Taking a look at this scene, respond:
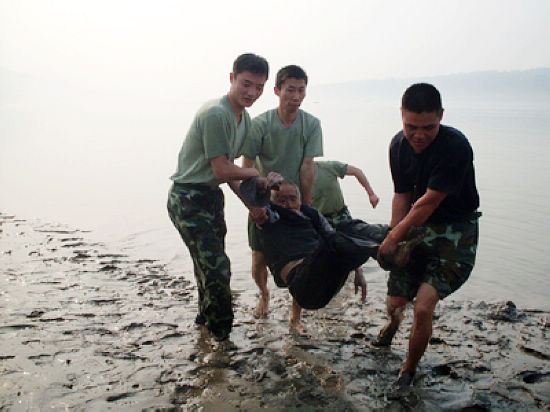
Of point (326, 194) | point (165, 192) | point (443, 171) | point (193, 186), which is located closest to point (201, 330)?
point (193, 186)

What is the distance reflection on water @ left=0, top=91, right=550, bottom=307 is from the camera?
664 centimetres

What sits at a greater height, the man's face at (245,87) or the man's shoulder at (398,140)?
the man's face at (245,87)

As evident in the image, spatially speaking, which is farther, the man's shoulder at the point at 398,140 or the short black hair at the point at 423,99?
the man's shoulder at the point at 398,140

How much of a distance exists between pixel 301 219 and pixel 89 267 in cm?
294

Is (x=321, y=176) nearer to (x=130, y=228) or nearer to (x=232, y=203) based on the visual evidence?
(x=130, y=228)

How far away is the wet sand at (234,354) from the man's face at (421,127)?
164 cm

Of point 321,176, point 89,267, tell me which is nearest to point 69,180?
point 89,267

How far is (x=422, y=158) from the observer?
11.5ft

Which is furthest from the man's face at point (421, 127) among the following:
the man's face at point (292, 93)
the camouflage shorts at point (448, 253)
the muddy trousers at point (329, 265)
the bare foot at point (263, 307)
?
the bare foot at point (263, 307)

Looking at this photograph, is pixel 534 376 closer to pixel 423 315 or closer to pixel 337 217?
pixel 423 315

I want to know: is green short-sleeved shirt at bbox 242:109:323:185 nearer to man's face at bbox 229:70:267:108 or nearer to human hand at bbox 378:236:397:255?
man's face at bbox 229:70:267:108

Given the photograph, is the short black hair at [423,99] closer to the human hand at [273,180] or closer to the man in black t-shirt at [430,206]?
the man in black t-shirt at [430,206]

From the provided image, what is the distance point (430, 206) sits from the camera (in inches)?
132

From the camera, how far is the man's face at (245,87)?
398cm
